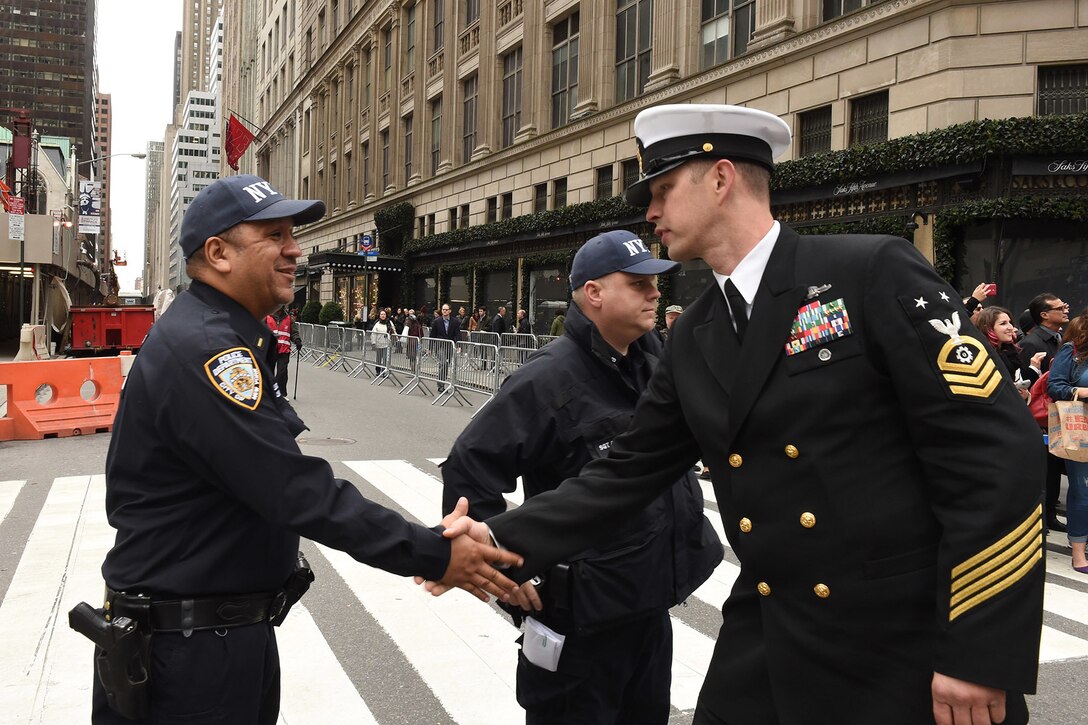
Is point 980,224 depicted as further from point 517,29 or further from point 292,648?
point 517,29

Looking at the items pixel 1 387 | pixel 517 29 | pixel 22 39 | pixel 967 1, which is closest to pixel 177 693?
pixel 1 387

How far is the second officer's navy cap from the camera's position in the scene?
2.39 m

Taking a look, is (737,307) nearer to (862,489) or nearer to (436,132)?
(862,489)

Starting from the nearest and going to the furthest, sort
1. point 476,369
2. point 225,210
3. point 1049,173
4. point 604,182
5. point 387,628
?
point 225,210 < point 387,628 < point 1049,173 < point 476,369 < point 604,182

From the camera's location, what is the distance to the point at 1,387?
1433 centimetres

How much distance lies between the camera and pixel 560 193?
31.0 meters

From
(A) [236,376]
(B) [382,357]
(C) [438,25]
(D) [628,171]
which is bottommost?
(B) [382,357]

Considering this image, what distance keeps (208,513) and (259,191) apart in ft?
3.29

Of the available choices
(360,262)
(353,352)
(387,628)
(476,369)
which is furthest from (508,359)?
(360,262)

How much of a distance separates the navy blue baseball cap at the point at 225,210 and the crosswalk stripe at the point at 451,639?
274cm

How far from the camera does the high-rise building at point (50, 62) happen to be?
148750 mm

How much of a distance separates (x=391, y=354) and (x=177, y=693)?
20.8 meters

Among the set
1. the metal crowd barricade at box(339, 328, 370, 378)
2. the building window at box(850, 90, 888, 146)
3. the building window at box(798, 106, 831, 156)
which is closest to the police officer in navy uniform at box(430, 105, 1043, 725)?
the building window at box(850, 90, 888, 146)

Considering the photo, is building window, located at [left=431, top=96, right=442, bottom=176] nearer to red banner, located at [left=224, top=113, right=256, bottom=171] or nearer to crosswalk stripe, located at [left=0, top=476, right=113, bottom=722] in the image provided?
red banner, located at [left=224, top=113, right=256, bottom=171]
